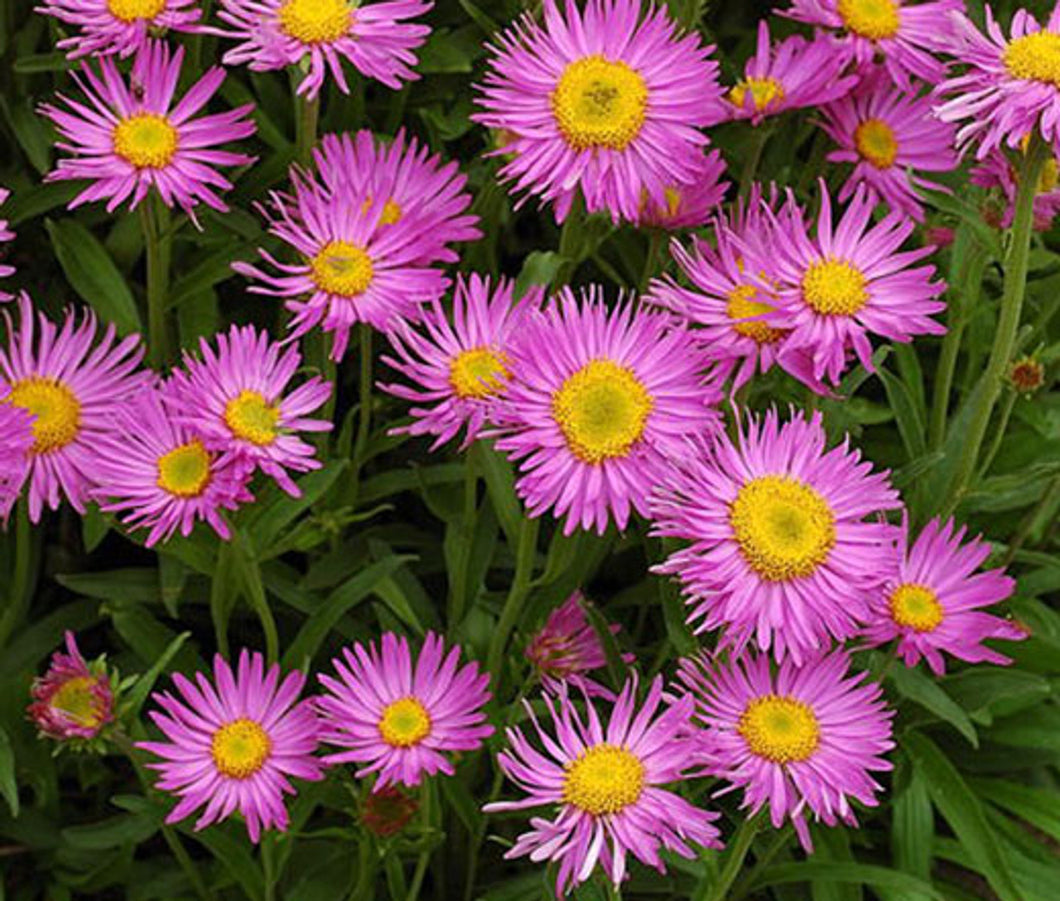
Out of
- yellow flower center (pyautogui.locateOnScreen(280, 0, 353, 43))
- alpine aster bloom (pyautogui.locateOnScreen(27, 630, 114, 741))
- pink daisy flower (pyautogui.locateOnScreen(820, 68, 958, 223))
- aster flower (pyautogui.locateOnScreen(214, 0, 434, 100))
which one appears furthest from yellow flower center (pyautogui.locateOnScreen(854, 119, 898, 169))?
alpine aster bloom (pyautogui.locateOnScreen(27, 630, 114, 741))

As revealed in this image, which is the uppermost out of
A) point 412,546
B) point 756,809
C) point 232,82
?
point 232,82

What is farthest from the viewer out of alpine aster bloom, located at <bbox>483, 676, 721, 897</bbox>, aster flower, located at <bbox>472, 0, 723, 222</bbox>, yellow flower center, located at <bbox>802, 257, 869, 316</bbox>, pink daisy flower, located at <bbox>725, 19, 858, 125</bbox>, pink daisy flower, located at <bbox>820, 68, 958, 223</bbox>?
pink daisy flower, located at <bbox>820, 68, 958, 223</bbox>

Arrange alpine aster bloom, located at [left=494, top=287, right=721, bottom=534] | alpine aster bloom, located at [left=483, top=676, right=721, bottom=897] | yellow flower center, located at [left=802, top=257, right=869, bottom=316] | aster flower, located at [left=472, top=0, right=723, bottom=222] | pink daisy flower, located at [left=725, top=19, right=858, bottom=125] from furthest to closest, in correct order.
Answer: pink daisy flower, located at [left=725, top=19, right=858, bottom=125] → aster flower, located at [left=472, top=0, right=723, bottom=222] → yellow flower center, located at [left=802, top=257, right=869, bottom=316] → alpine aster bloom, located at [left=494, top=287, right=721, bottom=534] → alpine aster bloom, located at [left=483, top=676, right=721, bottom=897]

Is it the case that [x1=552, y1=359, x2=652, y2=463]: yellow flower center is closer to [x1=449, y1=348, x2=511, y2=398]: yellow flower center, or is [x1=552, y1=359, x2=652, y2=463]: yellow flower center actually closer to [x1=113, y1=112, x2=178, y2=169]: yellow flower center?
[x1=449, y1=348, x2=511, y2=398]: yellow flower center

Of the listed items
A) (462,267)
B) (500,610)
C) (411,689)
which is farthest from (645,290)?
(411,689)

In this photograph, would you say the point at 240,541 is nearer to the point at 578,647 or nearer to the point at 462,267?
the point at 578,647

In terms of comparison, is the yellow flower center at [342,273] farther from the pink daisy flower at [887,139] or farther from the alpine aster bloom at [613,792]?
the pink daisy flower at [887,139]

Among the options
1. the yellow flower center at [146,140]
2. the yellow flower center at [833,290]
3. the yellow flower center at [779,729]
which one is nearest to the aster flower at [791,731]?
the yellow flower center at [779,729]
